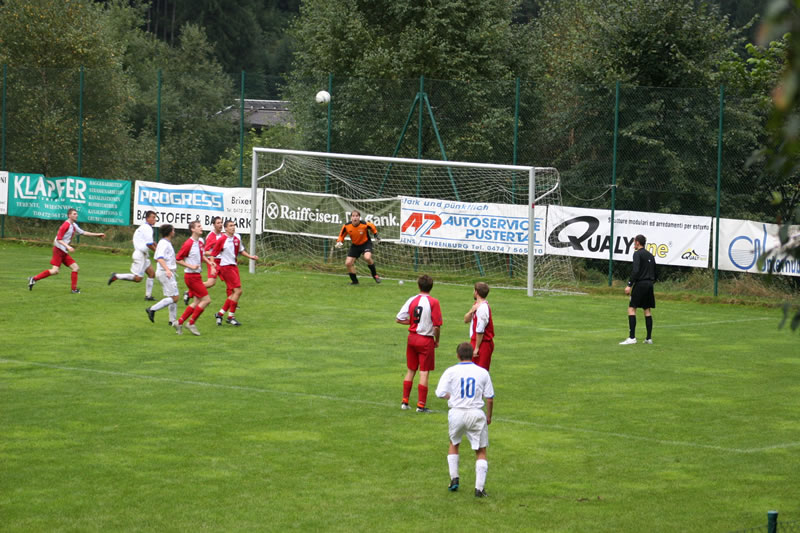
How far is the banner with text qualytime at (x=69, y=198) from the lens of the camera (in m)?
33.9

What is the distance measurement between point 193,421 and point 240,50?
76884 mm

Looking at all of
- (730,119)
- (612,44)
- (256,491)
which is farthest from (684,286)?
(256,491)

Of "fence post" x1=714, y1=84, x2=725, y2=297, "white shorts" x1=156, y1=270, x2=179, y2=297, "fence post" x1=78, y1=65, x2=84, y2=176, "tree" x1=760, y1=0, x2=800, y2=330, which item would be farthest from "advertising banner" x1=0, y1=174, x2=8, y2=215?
"tree" x1=760, y1=0, x2=800, y2=330

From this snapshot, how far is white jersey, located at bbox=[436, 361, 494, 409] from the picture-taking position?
10.0 metres

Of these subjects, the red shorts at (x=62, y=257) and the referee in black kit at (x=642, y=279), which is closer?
the referee in black kit at (x=642, y=279)

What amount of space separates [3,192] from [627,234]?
70.3ft

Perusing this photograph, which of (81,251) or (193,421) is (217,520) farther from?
(81,251)

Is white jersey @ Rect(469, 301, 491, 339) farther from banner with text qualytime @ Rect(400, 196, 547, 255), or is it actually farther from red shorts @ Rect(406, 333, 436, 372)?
banner with text qualytime @ Rect(400, 196, 547, 255)

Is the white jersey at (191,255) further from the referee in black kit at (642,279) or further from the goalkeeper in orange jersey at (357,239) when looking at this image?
the goalkeeper in orange jersey at (357,239)

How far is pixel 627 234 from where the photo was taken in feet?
88.7

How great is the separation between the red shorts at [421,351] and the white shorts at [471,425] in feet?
11.1

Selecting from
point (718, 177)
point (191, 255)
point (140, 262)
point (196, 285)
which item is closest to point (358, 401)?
point (196, 285)

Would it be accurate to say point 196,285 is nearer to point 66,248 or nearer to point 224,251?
point 224,251

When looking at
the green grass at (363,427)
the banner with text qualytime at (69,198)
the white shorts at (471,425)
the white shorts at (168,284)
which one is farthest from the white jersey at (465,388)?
the banner with text qualytime at (69,198)
